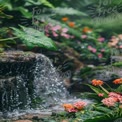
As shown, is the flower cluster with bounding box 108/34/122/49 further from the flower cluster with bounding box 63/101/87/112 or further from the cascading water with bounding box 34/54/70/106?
the flower cluster with bounding box 63/101/87/112

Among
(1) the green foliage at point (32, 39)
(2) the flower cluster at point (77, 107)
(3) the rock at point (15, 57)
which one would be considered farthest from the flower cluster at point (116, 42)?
(2) the flower cluster at point (77, 107)

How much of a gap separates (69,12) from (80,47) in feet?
4.99

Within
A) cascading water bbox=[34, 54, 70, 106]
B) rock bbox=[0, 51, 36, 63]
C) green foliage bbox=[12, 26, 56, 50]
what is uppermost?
green foliage bbox=[12, 26, 56, 50]

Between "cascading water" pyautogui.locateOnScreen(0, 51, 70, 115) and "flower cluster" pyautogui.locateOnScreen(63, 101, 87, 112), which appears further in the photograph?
"cascading water" pyautogui.locateOnScreen(0, 51, 70, 115)

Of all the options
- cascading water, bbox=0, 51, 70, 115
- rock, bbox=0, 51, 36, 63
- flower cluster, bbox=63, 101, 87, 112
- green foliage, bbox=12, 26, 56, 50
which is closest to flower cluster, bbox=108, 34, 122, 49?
cascading water, bbox=0, 51, 70, 115

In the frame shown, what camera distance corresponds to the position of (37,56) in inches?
256

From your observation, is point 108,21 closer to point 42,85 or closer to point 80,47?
point 80,47

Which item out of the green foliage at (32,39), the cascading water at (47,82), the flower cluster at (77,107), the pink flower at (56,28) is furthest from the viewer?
the pink flower at (56,28)

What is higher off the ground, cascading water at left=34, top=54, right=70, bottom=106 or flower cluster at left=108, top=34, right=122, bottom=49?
flower cluster at left=108, top=34, right=122, bottom=49

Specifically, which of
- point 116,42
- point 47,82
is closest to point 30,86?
point 47,82

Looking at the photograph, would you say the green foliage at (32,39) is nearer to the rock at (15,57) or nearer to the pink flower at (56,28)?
the rock at (15,57)

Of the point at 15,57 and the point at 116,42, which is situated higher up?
the point at 15,57

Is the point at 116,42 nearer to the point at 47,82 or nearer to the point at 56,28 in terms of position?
the point at 56,28

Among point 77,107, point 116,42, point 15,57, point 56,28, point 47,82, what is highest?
point 56,28
